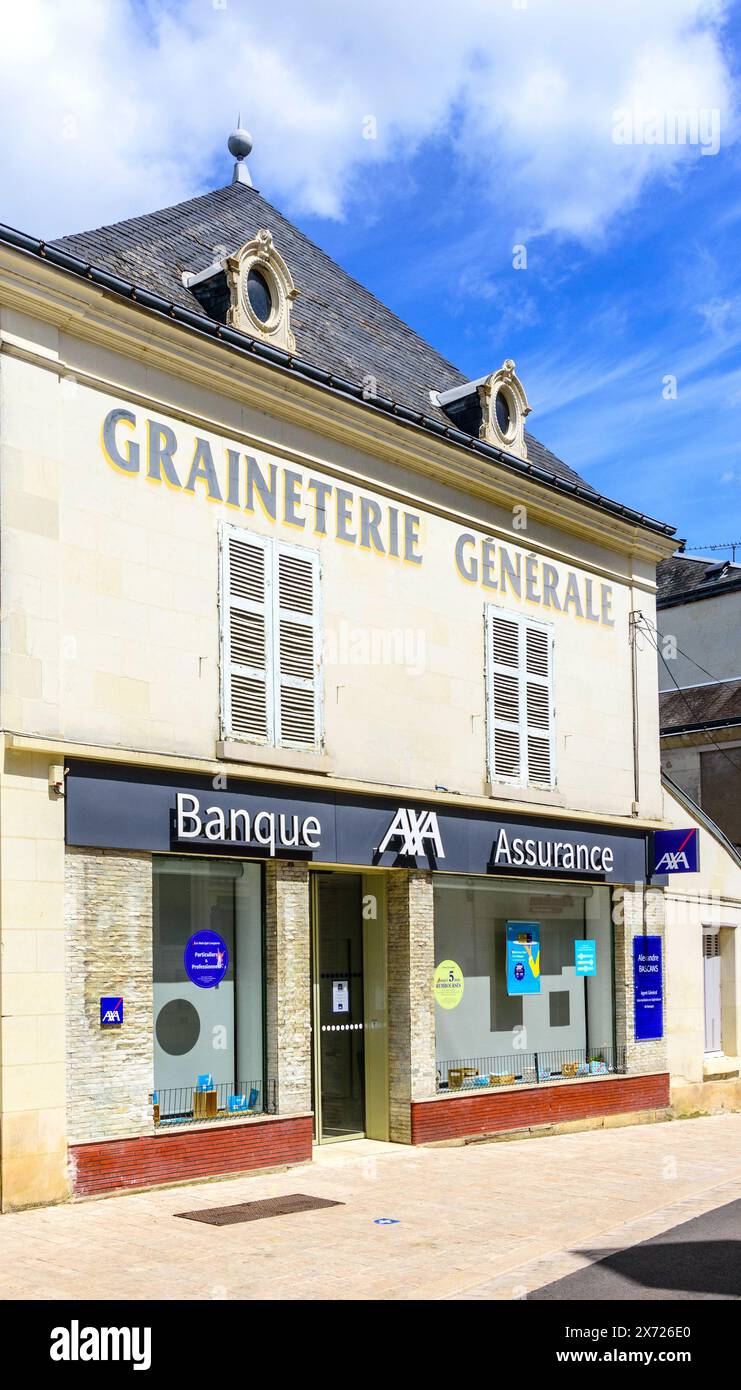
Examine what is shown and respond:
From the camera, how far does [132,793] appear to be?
44.0 ft

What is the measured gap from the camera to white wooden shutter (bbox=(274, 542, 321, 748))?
15.3m

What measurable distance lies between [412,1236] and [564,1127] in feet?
24.9

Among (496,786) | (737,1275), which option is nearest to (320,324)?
(496,786)

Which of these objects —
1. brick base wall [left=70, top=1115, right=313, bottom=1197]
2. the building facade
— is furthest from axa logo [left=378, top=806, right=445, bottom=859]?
brick base wall [left=70, top=1115, right=313, bottom=1197]

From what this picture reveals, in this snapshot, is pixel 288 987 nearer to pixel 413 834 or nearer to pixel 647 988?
pixel 413 834

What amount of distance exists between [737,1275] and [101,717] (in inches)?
282

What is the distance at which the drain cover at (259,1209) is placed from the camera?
11.9 meters

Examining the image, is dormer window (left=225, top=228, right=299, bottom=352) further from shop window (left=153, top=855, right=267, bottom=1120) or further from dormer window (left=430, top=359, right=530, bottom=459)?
shop window (left=153, top=855, right=267, bottom=1120)

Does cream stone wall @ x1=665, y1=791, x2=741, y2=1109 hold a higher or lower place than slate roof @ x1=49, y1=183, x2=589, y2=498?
lower

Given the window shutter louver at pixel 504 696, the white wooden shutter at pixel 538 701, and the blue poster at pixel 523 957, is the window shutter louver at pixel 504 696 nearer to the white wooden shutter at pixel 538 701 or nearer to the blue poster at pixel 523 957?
the white wooden shutter at pixel 538 701

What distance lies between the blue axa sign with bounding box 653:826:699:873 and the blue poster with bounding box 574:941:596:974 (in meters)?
→ 1.65

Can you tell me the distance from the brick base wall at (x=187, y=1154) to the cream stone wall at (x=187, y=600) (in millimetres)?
3648

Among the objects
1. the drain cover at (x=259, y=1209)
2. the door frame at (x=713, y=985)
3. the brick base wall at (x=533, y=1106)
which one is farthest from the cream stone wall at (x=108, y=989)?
the door frame at (x=713, y=985)

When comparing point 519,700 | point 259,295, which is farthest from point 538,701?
point 259,295
